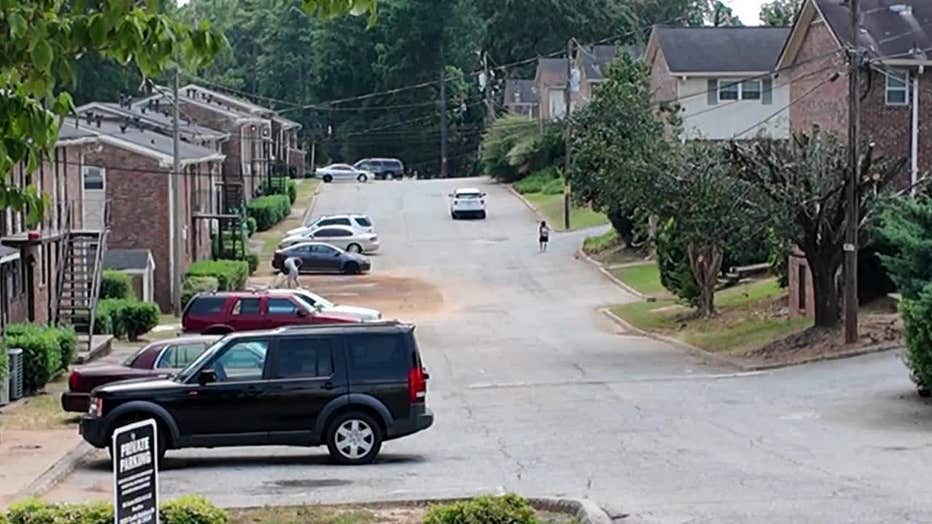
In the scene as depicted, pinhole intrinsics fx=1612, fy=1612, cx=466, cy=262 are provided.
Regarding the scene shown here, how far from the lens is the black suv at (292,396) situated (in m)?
20.4

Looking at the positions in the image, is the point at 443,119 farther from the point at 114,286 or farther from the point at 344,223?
the point at 114,286

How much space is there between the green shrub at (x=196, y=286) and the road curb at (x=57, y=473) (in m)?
25.9

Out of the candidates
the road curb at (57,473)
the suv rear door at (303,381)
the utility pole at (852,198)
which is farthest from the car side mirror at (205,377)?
the utility pole at (852,198)

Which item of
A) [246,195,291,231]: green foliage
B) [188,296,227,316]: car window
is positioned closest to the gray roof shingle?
[246,195,291,231]: green foliage

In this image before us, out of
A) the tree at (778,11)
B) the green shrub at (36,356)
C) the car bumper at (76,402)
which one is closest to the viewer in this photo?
the car bumper at (76,402)

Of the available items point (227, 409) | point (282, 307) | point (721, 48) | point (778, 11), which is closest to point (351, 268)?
point (721, 48)

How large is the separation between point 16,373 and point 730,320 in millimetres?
20354

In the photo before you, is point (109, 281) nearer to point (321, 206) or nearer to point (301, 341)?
point (301, 341)

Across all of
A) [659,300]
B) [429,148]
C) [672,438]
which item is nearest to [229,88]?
[429,148]

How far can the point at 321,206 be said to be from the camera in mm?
85750

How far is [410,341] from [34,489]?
495 cm

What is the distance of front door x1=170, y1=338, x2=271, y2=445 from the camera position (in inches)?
803

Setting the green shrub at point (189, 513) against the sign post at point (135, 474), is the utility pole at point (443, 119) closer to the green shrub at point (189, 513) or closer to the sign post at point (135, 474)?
the green shrub at point (189, 513)

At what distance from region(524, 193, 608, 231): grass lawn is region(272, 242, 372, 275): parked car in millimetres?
13483
